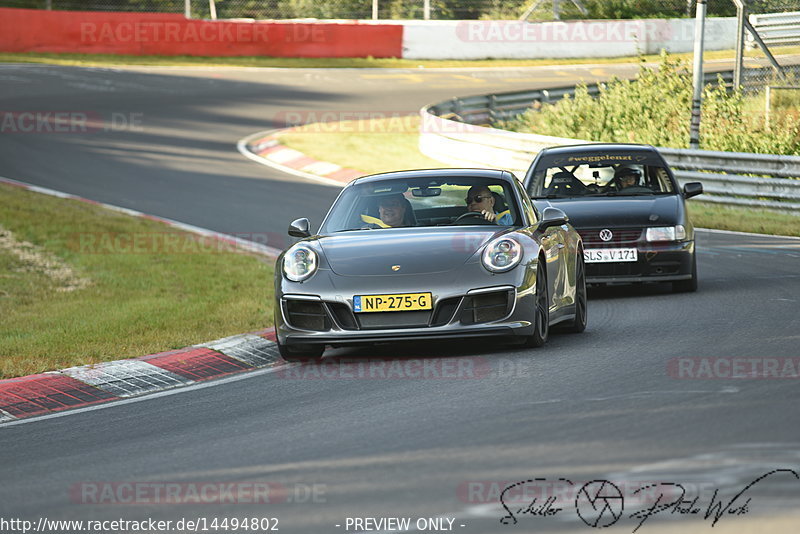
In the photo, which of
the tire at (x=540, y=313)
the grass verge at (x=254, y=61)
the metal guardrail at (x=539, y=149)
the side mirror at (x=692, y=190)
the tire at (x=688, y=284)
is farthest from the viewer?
the grass verge at (x=254, y=61)

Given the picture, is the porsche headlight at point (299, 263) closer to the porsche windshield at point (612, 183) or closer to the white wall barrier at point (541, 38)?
the porsche windshield at point (612, 183)

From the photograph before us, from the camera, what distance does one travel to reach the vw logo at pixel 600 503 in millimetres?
4820

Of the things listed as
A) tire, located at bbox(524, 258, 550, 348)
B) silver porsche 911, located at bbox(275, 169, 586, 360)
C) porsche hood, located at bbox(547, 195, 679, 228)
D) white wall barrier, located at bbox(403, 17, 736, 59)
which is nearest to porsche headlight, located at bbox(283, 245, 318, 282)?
silver porsche 911, located at bbox(275, 169, 586, 360)

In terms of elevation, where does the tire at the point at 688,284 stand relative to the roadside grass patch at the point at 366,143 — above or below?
above

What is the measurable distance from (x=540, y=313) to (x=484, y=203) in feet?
3.71

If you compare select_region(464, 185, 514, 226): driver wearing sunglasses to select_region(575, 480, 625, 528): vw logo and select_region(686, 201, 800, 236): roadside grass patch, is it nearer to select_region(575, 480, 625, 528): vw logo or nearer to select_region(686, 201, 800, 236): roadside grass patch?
select_region(575, 480, 625, 528): vw logo

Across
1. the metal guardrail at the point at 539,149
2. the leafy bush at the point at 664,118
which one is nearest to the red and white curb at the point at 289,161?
the metal guardrail at the point at 539,149

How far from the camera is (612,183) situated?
13320 mm

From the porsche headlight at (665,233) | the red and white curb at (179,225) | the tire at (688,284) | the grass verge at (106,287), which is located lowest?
the red and white curb at (179,225)

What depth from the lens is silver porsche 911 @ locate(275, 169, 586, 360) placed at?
8617 mm

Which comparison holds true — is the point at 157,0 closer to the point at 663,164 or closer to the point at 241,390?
the point at 663,164
